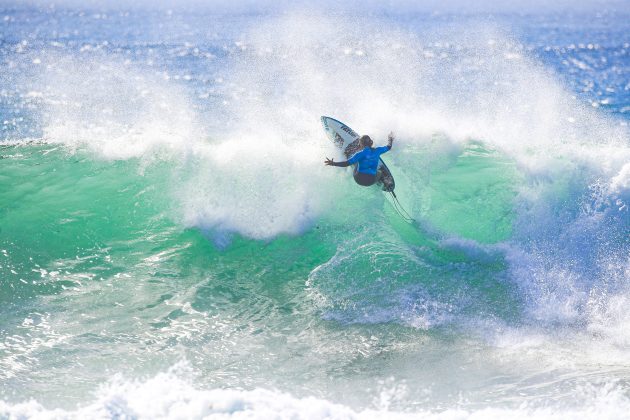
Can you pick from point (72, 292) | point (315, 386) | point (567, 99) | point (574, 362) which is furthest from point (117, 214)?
point (567, 99)

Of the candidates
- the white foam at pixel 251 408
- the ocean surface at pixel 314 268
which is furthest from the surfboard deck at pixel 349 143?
the white foam at pixel 251 408

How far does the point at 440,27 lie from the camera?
38719 millimetres

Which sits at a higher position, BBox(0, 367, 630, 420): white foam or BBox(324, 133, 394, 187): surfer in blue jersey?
BBox(324, 133, 394, 187): surfer in blue jersey

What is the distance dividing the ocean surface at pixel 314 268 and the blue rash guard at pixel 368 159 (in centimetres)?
95

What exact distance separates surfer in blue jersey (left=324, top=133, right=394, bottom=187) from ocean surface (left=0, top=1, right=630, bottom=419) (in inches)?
32.0

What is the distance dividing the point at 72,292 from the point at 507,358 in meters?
5.75

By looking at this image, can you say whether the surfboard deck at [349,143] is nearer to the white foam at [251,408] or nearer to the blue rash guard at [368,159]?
the blue rash guard at [368,159]

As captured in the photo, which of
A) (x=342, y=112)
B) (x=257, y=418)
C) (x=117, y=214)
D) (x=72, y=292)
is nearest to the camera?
(x=257, y=418)

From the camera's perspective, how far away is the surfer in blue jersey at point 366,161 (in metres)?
9.84

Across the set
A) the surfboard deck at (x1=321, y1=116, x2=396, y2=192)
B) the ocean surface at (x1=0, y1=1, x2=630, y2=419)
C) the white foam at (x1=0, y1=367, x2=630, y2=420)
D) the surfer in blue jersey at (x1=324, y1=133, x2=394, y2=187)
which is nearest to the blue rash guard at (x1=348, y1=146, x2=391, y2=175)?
the surfer in blue jersey at (x1=324, y1=133, x2=394, y2=187)

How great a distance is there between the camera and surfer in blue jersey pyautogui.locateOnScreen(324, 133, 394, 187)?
32.3 ft

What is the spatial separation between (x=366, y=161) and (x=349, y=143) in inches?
48.3

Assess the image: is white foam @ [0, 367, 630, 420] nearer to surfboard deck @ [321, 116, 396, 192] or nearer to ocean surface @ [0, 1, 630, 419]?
ocean surface @ [0, 1, 630, 419]

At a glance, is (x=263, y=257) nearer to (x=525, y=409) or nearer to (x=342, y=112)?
(x=525, y=409)
